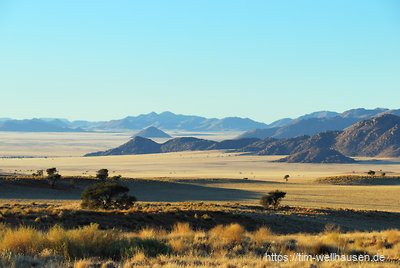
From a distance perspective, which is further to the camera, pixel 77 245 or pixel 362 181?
pixel 362 181

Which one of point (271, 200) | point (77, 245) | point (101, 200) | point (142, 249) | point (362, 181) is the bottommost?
point (362, 181)

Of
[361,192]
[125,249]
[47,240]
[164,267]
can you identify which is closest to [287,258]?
[164,267]

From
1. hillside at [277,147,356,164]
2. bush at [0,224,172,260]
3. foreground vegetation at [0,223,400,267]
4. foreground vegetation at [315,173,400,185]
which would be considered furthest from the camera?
hillside at [277,147,356,164]

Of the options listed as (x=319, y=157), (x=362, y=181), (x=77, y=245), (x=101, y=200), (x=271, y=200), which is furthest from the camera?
(x=319, y=157)

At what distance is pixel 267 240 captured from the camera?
1509 centimetres

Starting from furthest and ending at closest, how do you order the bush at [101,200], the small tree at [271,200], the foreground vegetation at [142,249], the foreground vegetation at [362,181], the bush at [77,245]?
the foreground vegetation at [362,181]
the small tree at [271,200]
the bush at [101,200]
the bush at [77,245]
the foreground vegetation at [142,249]

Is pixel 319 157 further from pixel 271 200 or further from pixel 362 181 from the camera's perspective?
pixel 271 200

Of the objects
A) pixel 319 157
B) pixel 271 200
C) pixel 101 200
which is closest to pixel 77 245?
pixel 101 200

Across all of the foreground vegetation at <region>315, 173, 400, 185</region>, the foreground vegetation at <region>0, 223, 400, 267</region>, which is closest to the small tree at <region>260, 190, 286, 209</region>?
the foreground vegetation at <region>0, 223, 400, 267</region>

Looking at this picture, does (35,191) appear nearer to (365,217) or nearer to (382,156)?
(365,217)

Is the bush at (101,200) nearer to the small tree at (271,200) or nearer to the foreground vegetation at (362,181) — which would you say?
the small tree at (271,200)

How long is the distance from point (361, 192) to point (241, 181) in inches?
878

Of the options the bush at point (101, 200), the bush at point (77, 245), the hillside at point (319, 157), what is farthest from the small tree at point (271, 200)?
the hillside at point (319, 157)

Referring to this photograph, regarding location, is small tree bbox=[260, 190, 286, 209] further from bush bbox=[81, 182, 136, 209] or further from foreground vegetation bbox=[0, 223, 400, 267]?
foreground vegetation bbox=[0, 223, 400, 267]
